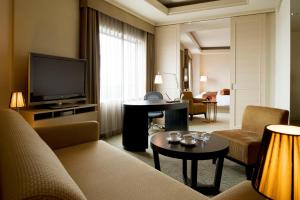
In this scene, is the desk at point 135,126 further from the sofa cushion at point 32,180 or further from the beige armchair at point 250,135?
the sofa cushion at point 32,180

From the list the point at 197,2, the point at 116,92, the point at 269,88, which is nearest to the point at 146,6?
the point at 197,2

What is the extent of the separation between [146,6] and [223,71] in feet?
22.8

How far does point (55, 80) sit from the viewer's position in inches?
129

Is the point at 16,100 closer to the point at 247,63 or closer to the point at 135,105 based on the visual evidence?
the point at 135,105

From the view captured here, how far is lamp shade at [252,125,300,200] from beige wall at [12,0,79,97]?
314 centimetres

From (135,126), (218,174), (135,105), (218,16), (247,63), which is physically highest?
(218,16)

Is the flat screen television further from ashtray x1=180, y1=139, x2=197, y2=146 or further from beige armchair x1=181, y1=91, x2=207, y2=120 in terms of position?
beige armchair x1=181, y1=91, x2=207, y2=120

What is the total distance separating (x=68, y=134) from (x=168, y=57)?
4.18 meters

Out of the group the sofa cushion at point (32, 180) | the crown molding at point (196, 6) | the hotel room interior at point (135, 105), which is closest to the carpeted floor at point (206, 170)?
the hotel room interior at point (135, 105)

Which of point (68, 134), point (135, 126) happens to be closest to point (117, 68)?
point (135, 126)

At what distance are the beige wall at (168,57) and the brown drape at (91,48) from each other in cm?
223

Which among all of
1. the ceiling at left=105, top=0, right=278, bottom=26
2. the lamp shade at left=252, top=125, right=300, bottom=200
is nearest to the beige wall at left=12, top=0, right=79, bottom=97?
the ceiling at left=105, top=0, right=278, bottom=26

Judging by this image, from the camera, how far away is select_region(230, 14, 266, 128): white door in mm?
4855

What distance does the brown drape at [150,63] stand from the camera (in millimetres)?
5754
